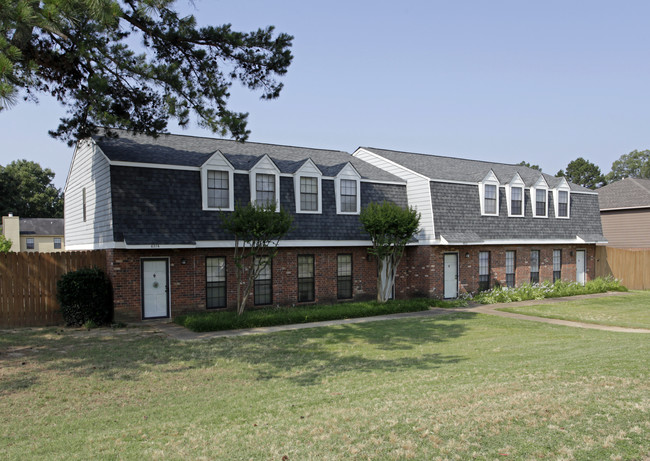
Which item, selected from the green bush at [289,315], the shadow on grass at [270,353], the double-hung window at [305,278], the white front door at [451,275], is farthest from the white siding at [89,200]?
the white front door at [451,275]

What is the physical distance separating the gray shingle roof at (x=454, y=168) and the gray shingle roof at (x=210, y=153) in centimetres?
139

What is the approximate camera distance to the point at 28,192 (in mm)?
61906

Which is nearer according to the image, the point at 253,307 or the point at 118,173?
the point at 118,173

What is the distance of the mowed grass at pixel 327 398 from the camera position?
4.96 m

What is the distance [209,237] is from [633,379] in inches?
483

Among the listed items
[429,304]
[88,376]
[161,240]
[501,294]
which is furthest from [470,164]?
[88,376]

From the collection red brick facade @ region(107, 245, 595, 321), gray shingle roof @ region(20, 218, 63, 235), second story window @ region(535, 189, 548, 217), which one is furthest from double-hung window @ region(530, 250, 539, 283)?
gray shingle roof @ region(20, 218, 63, 235)

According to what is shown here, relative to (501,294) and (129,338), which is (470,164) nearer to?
(501,294)

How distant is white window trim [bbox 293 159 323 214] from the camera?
58.9ft

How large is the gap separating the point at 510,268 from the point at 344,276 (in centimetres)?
900

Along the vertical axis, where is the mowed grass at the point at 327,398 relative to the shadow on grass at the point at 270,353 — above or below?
above

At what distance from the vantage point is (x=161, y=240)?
1466 cm

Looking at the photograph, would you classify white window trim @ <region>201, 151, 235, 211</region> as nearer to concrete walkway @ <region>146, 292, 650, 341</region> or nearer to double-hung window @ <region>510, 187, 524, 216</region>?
concrete walkway @ <region>146, 292, 650, 341</region>

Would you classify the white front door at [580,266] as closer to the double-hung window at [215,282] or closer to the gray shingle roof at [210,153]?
the gray shingle roof at [210,153]
